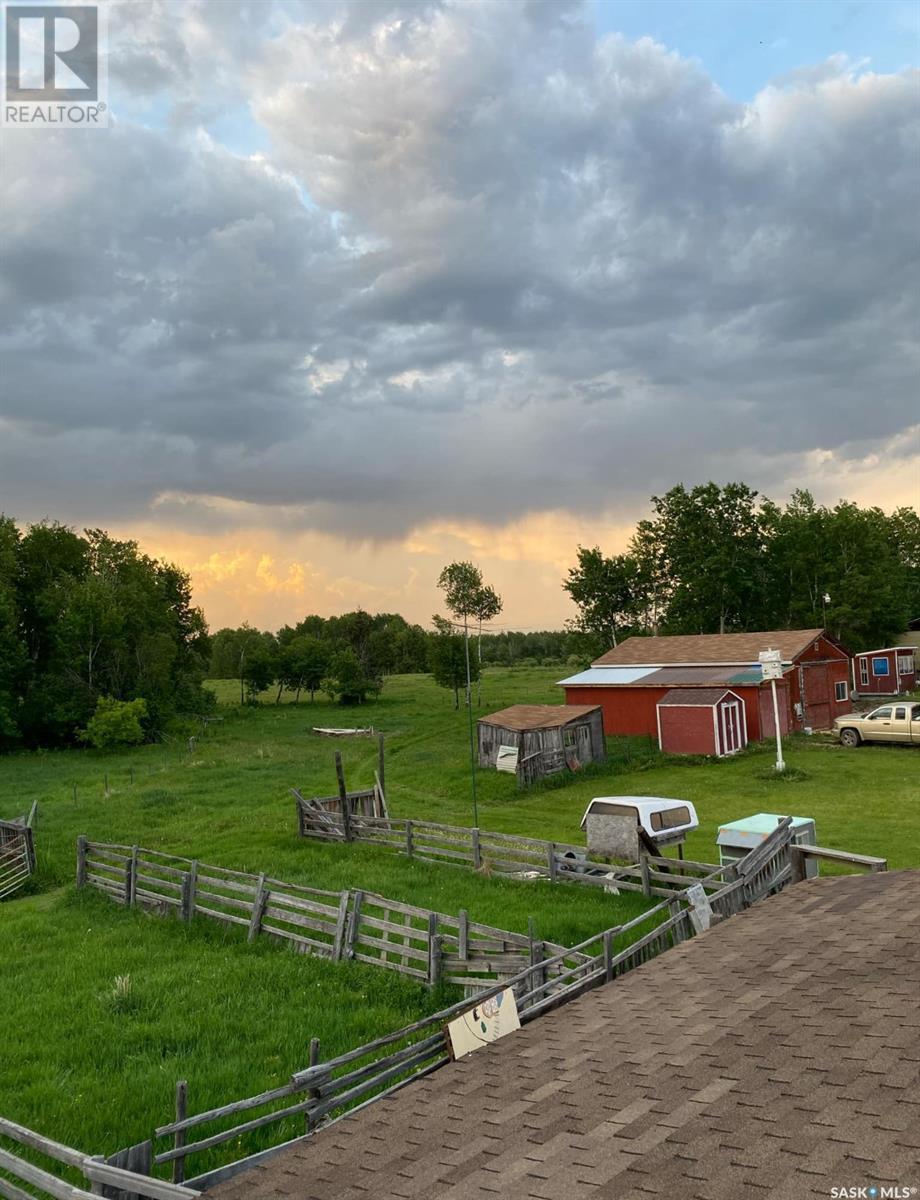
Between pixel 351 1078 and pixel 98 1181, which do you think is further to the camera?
pixel 351 1078

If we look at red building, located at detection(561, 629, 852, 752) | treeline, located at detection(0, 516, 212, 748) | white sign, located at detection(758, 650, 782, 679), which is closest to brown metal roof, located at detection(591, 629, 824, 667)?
red building, located at detection(561, 629, 852, 752)

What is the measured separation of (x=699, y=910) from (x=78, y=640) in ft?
188

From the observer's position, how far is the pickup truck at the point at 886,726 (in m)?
36.4

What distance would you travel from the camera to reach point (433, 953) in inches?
513

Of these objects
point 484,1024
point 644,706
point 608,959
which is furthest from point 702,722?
point 484,1024

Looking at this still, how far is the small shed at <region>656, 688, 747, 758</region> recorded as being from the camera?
3826cm

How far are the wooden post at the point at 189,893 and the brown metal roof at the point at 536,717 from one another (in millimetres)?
19431

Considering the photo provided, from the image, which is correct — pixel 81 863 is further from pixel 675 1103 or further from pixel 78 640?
pixel 78 640

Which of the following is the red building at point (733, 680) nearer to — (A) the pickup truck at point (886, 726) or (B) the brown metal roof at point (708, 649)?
(B) the brown metal roof at point (708, 649)

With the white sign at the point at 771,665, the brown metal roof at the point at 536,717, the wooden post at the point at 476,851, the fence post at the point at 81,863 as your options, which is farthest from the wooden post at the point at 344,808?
the white sign at the point at 771,665

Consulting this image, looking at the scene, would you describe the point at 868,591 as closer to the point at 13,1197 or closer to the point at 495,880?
the point at 495,880

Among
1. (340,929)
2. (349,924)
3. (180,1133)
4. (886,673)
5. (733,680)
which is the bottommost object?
(340,929)

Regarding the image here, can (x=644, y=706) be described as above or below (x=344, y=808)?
above

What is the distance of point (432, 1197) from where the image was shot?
554 cm
